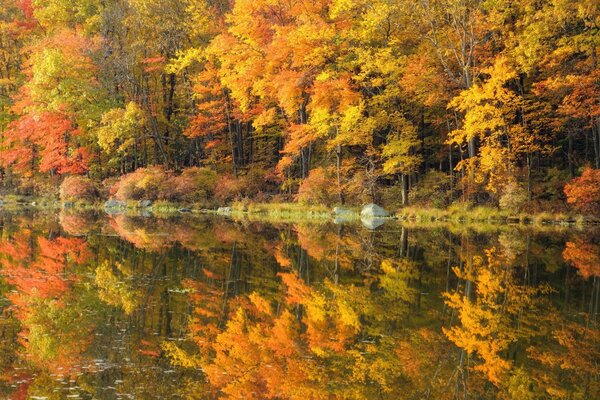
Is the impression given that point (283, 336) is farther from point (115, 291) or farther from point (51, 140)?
point (51, 140)

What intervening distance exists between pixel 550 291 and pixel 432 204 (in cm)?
1895

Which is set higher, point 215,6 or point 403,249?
point 215,6

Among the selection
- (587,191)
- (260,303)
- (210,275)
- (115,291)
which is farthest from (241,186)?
(260,303)

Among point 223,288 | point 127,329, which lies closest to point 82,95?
point 223,288

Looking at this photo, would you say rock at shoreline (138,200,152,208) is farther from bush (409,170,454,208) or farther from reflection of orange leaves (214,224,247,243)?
bush (409,170,454,208)

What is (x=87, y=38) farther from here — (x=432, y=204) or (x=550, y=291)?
(x=550, y=291)

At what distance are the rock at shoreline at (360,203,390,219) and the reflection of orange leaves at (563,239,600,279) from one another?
11838mm

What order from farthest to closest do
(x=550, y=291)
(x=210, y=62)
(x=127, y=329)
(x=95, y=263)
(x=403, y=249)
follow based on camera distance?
(x=210, y=62), (x=403, y=249), (x=95, y=263), (x=550, y=291), (x=127, y=329)

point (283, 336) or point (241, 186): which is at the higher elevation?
point (241, 186)

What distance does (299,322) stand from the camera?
31.6 ft

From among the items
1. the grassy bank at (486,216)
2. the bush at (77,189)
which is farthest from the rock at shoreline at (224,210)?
the bush at (77,189)

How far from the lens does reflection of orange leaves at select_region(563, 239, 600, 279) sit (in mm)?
14016

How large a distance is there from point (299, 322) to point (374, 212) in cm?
2165

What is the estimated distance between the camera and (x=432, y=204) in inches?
1212
